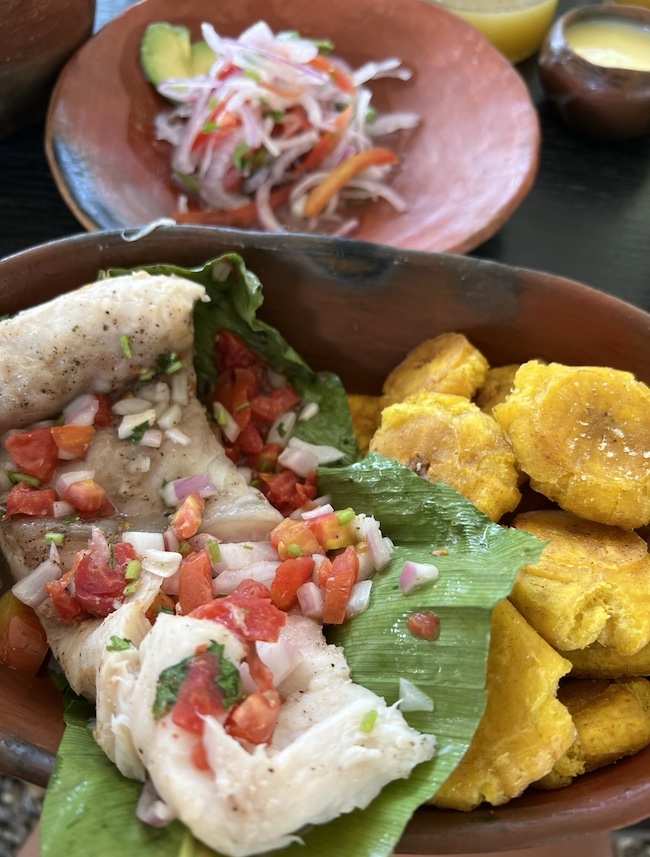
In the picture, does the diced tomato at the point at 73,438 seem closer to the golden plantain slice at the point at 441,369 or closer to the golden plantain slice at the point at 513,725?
the golden plantain slice at the point at 441,369

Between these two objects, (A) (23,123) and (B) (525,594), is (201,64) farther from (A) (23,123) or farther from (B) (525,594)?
(B) (525,594)

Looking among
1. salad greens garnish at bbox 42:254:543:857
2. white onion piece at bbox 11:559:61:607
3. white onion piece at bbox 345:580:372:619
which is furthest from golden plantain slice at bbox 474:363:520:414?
white onion piece at bbox 11:559:61:607

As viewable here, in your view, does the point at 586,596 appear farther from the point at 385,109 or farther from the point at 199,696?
the point at 385,109

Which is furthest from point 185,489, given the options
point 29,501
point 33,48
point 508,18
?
point 508,18

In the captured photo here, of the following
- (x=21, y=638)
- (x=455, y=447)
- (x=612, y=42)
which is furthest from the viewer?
(x=612, y=42)

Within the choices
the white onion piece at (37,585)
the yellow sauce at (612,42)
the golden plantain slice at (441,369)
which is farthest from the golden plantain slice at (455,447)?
the yellow sauce at (612,42)

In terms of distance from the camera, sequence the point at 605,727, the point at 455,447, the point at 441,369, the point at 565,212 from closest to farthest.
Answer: the point at 605,727 < the point at 455,447 < the point at 441,369 < the point at 565,212

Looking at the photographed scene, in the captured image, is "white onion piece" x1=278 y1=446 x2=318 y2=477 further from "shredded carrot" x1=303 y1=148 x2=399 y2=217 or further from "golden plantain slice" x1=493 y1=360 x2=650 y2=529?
"shredded carrot" x1=303 y1=148 x2=399 y2=217

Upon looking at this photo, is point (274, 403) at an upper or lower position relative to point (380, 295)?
lower
